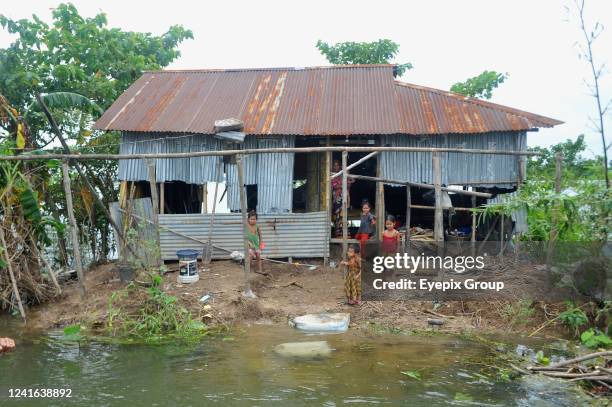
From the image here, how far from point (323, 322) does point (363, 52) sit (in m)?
12.2

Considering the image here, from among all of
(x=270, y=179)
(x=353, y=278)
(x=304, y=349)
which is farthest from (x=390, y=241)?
(x=304, y=349)

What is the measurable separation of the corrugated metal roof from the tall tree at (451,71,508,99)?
494 cm

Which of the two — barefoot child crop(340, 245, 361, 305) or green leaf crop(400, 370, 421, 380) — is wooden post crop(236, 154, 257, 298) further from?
green leaf crop(400, 370, 421, 380)

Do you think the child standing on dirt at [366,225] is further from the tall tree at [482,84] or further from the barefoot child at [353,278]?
the tall tree at [482,84]

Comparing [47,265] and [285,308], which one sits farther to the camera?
[47,265]

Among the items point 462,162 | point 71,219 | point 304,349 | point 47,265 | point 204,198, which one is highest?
point 462,162

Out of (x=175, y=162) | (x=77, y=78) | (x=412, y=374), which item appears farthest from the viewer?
(x=77, y=78)

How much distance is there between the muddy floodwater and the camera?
5.76 meters

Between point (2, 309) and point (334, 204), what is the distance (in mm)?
6991

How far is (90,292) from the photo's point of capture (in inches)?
373

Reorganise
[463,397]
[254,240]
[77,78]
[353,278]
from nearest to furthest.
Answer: [463,397], [353,278], [254,240], [77,78]

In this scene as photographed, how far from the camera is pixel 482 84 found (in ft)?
56.3

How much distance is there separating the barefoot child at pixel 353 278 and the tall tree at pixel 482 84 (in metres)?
10.8

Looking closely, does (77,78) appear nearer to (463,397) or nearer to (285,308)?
(285,308)
